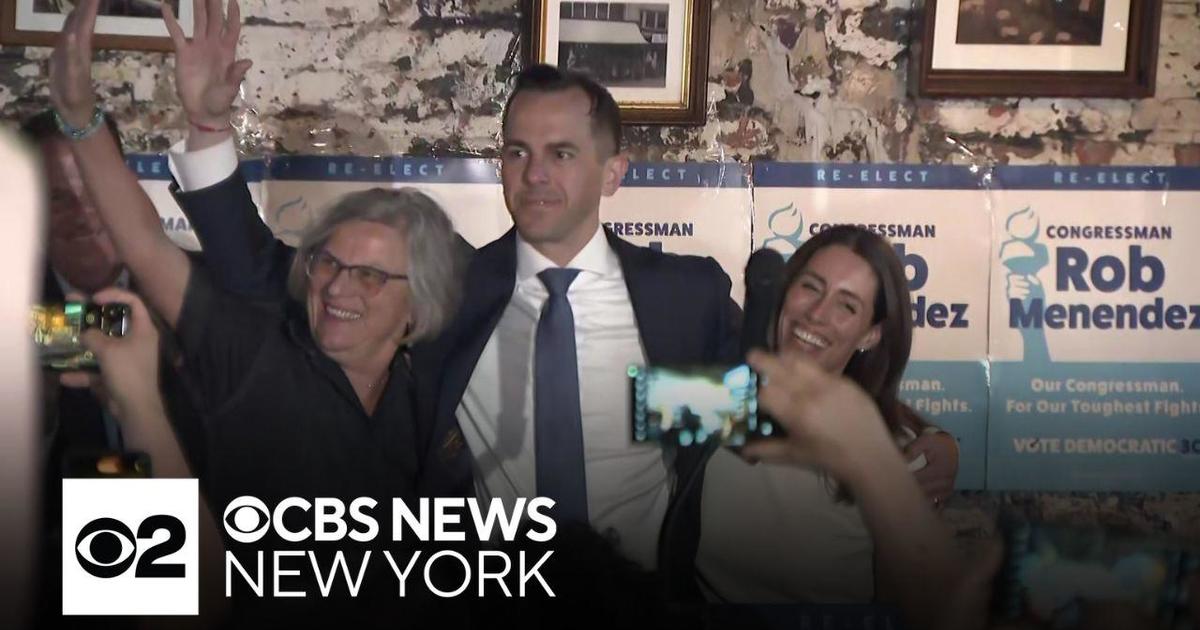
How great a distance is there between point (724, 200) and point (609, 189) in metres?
0.18

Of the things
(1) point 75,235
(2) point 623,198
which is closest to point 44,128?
(1) point 75,235

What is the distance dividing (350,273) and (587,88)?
45cm

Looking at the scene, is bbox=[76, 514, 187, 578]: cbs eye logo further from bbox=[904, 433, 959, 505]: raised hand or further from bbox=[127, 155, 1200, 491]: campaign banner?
bbox=[904, 433, 959, 505]: raised hand

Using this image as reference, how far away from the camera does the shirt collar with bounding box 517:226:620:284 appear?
1.53m

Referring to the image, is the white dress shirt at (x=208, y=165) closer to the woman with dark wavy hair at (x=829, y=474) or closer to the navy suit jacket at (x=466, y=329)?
the navy suit jacket at (x=466, y=329)

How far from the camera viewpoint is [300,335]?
152 centimetres

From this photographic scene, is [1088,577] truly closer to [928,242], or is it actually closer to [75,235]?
[928,242]

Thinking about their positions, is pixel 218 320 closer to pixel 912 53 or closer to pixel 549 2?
pixel 549 2

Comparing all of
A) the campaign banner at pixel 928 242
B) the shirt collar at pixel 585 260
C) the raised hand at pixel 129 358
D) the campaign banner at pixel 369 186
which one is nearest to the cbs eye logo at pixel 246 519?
the raised hand at pixel 129 358

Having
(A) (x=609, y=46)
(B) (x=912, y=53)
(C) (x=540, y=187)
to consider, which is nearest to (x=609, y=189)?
(C) (x=540, y=187)

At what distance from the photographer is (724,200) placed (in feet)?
5.07

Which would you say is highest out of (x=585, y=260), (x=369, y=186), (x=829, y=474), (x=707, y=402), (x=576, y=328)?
(x=369, y=186)

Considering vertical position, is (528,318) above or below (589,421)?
above

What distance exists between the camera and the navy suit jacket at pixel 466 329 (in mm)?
1514
